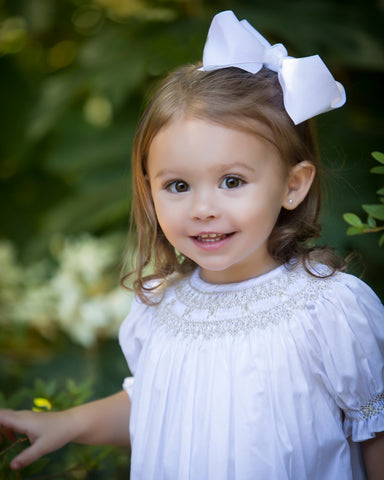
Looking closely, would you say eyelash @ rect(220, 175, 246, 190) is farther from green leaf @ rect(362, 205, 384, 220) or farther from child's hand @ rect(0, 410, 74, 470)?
child's hand @ rect(0, 410, 74, 470)

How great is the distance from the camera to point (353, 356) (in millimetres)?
1248

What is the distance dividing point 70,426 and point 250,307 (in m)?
0.61

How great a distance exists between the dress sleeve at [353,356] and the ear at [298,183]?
0.82ft

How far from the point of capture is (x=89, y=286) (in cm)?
300

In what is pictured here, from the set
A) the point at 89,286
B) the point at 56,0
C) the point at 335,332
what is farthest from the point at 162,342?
the point at 56,0

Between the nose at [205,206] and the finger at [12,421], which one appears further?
the finger at [12,421]

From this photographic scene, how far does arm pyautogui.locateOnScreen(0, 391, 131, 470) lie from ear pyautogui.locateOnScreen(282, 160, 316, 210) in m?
0.75

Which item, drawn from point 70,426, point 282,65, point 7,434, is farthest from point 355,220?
point 7,434

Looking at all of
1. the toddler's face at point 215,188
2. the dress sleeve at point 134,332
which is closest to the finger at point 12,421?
the dress sleeve at point 134,332

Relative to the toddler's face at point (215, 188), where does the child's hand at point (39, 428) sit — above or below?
below

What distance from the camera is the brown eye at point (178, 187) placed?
4.37 ft

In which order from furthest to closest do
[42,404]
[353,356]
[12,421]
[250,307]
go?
[42,404], [12,421], [250,307], [353,356]

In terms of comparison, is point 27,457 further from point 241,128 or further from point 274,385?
point 241,128

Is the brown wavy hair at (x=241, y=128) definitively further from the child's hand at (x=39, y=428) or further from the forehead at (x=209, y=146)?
the child's hand at (x=39, y=428)
